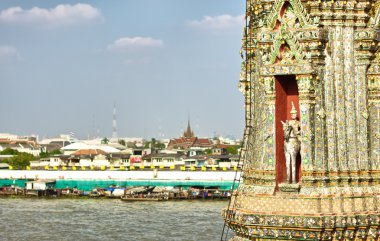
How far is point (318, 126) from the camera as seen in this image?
8.26 meters

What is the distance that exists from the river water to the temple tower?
26.8 m

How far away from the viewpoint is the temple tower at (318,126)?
8078 mm

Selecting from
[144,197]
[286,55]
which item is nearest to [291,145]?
[286,55]

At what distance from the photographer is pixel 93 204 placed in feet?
193

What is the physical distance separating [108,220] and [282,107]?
38431 mm

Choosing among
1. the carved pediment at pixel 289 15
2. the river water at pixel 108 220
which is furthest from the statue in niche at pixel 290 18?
the river water at pixel 108 220

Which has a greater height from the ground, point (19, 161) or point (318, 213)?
point (19, 161)

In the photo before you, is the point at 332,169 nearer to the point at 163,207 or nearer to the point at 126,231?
the point at 126,231

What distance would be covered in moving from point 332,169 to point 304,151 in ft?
1.18

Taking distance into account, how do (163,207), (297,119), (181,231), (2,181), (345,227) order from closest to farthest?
(345,227)
(297,119)
(181,231)
(163,207)
(2,181)

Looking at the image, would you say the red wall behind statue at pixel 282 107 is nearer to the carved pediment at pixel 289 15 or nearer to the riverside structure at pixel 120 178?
the carved pediment at pixel 289 15

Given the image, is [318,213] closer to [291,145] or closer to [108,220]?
[291,145]

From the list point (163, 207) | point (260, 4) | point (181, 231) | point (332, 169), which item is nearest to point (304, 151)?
point (332, 169)

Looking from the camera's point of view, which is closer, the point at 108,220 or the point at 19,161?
the point at 108,220
